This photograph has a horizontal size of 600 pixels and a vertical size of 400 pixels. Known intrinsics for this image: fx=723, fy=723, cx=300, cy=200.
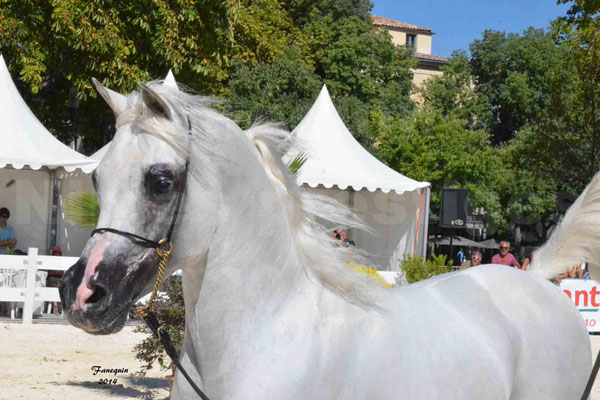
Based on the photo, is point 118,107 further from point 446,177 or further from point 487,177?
point 487,177

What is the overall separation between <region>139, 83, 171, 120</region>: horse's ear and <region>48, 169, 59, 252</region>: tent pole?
12.2 metres

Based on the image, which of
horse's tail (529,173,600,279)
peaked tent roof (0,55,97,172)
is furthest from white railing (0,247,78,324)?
horse's tail (529,173,600,279)

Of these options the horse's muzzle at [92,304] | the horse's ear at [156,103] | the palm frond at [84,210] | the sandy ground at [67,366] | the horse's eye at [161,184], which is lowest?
the sandy ground at [67,366]

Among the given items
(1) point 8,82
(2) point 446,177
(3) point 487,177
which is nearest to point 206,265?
(1) point 8,82

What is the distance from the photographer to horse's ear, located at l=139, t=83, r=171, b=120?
2.19m

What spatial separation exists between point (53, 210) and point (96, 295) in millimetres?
12695

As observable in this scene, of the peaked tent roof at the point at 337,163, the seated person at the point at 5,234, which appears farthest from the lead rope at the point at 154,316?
the seated person at the point at 5,234

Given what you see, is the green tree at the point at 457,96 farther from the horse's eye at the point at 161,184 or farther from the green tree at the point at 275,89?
the horse's eye at the point at 161,184

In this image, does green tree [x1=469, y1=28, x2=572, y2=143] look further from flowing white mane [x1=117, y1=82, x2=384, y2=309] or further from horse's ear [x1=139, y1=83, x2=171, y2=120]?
horse's ear [x1=139, y1=83, x2=171, y2=120]

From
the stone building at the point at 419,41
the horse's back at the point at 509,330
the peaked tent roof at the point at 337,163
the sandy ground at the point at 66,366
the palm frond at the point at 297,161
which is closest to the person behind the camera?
the horse's back at the point at 509,330

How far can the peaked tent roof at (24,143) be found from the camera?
12.7m

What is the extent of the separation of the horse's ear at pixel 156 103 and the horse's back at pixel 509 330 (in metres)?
1.21

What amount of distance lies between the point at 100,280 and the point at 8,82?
1337cm

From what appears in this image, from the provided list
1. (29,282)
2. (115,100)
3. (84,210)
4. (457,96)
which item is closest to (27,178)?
(29,282)
